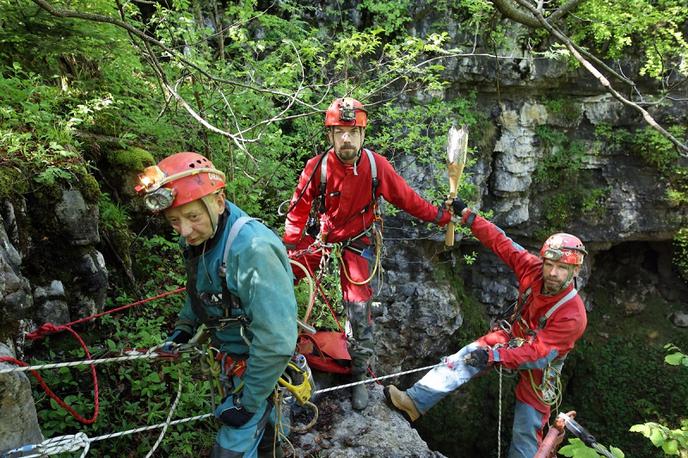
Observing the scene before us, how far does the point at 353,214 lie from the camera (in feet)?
12.5

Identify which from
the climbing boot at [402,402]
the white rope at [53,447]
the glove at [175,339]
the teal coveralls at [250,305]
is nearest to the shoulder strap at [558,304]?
the climbing boot at [402,402]

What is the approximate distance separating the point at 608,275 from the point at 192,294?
14486mm

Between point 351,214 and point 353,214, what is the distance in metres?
0.02

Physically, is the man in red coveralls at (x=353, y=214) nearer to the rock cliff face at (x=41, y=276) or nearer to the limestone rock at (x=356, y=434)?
the limestone rock at (x=356, y=434)

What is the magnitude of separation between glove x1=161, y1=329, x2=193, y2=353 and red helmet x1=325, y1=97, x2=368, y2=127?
6.14 ft

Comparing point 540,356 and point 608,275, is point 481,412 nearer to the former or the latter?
point 608,275

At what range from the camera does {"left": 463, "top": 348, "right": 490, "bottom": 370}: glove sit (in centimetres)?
387

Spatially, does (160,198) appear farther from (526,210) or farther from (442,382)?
(526,210)

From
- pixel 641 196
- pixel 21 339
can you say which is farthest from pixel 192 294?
pixel 641 196

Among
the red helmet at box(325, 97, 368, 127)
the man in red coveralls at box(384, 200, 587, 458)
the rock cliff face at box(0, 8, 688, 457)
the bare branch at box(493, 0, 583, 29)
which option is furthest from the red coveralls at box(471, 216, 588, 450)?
the rock cliff face at box(0, 8, 688, 457)

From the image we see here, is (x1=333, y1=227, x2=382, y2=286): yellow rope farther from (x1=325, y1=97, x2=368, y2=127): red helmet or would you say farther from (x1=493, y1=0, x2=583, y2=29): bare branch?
(x1=493, y1=0, x2=583, y2=29): bare branch

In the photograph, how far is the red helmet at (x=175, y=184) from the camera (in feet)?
6.24

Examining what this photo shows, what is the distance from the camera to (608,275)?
13.6 meters

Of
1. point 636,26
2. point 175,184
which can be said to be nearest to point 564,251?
point 175,184
